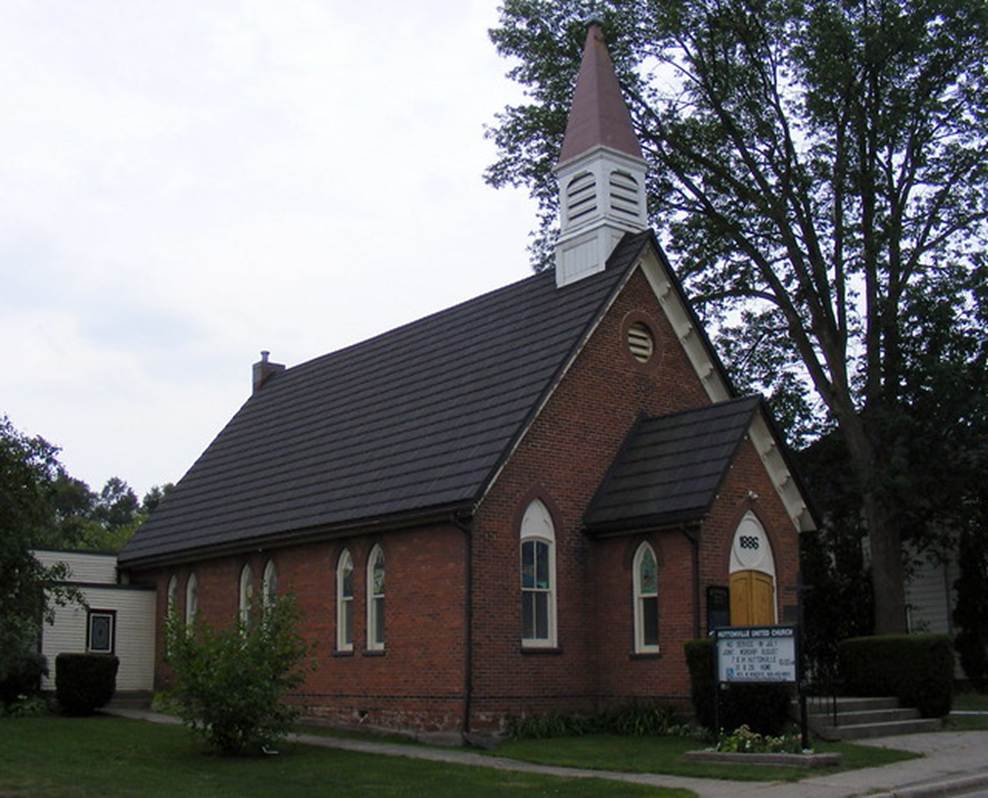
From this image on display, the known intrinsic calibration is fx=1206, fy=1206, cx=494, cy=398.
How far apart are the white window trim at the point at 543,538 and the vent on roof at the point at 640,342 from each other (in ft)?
13.7

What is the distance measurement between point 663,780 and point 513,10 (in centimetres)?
2343

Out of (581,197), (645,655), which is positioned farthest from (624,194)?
(645,655)

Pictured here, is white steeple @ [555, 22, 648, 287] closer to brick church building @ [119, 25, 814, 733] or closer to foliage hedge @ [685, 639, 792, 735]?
brick church building @ [119, 25, 814, 733]

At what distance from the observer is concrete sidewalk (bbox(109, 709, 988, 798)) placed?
13836 millimetres

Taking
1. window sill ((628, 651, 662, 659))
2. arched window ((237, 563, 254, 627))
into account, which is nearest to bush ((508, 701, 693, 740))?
window sill ((628, 651, 662, 659))

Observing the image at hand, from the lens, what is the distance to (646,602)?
2148 cm

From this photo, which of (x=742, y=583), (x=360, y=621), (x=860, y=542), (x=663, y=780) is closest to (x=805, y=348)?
(x=860, y=542)

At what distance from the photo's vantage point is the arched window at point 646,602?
21312 millimetres

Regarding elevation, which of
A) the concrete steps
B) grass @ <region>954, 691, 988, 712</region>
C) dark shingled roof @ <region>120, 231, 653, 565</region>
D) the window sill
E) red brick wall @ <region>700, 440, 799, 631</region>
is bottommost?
grass @ <region>954, 691, 988, 712</region>

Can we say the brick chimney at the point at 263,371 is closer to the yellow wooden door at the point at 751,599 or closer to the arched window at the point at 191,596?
the arched window at the point at 191,596

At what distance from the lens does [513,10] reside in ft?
107

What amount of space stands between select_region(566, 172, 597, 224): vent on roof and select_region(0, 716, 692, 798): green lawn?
1250cm

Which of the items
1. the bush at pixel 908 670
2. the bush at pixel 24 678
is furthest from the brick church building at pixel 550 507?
the bush at pixel 24 678

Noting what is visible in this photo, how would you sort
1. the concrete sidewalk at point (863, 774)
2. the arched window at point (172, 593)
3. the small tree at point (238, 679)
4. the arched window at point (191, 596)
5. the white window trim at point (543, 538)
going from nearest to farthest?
the concrete sidewalk at point (863, 774), the small tree at point (238, 679), the white window trim at point (543, 538), the arched window at point (191, 596), the arched window at point (172, 593)
